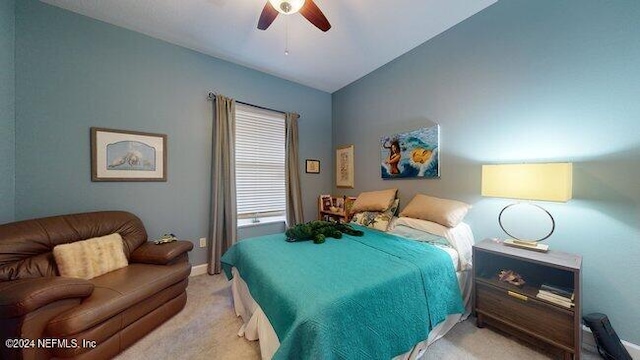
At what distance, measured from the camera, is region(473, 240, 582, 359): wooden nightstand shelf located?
1377 millimetres

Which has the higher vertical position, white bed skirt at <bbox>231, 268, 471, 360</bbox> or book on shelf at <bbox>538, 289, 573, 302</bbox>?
book on shelf at <bbox>538, 289, 573, 302</bbox>

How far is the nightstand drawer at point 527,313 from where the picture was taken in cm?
139

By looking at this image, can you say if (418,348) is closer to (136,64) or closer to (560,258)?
(560,258)

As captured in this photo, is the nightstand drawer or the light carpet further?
the light carpet

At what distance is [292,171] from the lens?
3518 mm

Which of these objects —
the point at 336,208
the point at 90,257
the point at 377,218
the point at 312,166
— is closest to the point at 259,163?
the point at 312,166

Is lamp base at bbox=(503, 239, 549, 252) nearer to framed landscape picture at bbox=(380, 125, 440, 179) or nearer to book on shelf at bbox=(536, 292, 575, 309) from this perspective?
book on shelf at bbox=(536, 292, 575, 309)

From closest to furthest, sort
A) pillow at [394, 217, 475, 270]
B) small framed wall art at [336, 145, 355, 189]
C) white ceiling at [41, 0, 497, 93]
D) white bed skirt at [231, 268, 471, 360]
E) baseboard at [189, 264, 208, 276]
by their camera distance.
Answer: white bed skirt at [231, 268, 471, 360]
pillow at [394, 217, 475, 270]
white ceiling at [41, 0, 497, 93]
baseboard at [189, 264, 208, 276]
small framed wall art at [336, 145, 355, 189]

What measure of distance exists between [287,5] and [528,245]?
8.74 ft

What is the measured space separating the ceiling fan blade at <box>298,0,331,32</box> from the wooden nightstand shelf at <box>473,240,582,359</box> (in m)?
2.30

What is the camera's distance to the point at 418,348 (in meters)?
1.41

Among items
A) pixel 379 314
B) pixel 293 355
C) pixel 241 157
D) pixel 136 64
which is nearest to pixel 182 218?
pixel 241 157

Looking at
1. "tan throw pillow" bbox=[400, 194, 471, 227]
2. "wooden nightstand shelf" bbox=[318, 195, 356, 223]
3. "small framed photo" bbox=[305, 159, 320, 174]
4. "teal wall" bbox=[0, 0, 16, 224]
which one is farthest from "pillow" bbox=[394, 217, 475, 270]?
"teal wall" bbox=[0, 0, 16, 224]

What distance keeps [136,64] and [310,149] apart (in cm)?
250
